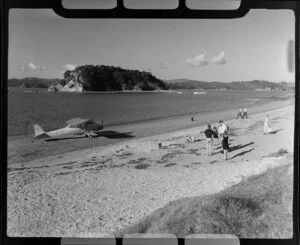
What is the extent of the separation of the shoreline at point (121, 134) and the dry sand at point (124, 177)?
0.10 metres

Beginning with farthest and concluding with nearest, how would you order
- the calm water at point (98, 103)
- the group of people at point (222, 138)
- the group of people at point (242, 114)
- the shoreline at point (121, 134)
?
the group of people at point (242, 114)
the group of people at point (222, 138)
the shoreline at point (121, 134)
the calm water at point (98, 103)

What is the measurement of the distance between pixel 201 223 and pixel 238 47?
1479 mm

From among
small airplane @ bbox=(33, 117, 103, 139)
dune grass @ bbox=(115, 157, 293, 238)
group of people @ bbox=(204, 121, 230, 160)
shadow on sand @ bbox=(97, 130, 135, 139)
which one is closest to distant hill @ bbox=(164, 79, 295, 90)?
group of people @ bbox=(204, 121, 230, 160)

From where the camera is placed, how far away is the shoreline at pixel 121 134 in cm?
376

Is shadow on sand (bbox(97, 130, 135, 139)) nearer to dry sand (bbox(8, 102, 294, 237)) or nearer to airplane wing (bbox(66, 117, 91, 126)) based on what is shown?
dry sand (bbox(8, 102, 294, 237))

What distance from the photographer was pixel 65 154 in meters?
4.66

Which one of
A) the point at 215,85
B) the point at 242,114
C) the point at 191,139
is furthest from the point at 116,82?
the point at 242,114

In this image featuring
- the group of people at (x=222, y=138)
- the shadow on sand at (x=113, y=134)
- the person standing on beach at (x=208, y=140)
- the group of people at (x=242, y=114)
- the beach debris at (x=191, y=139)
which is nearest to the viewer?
the group of people at (x=222, y=138)

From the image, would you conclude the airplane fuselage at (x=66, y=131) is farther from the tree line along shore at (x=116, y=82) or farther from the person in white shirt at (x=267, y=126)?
the person in white shirt at (x=267, y=126)

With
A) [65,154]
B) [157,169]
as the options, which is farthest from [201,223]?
[65,154]

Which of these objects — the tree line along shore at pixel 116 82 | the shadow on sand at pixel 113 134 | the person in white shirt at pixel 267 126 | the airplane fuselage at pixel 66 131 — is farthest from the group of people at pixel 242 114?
the airplane fuselage at pixel 66 131

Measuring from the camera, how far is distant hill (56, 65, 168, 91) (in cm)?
329

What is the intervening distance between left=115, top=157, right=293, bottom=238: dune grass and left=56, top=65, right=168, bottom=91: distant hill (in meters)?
1.14

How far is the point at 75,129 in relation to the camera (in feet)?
15.5
